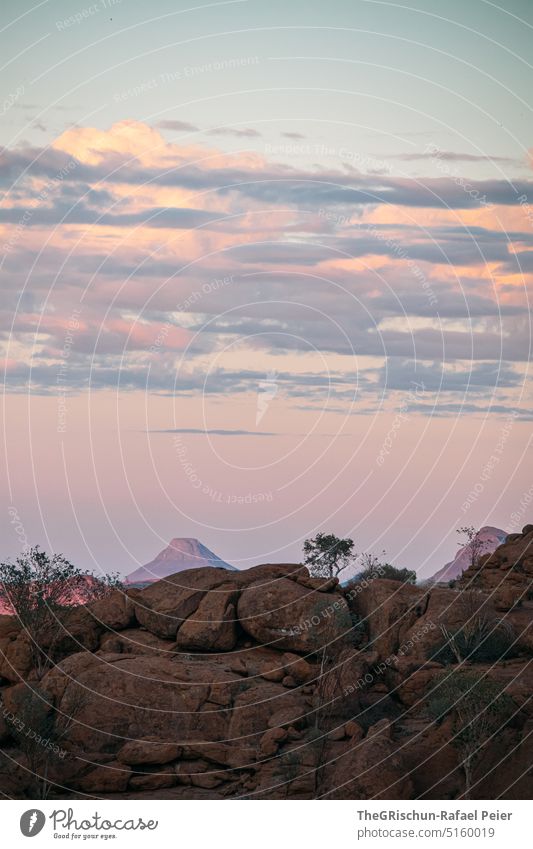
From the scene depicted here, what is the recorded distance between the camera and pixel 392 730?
6706 cm

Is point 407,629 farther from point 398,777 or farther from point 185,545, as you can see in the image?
point 185,545

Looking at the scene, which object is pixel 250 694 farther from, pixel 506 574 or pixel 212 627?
pixel 506 574

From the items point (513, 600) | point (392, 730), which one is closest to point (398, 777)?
point (392, 730)

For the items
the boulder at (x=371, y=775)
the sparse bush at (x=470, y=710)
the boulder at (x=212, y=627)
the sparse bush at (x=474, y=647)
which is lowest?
the boulder at (x=371, y=775)

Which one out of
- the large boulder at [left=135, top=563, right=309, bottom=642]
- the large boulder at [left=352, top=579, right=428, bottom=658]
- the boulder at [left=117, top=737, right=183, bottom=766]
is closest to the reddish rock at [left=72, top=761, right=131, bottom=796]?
the boulder at [left=117, top=737, right=183, bottom=766]

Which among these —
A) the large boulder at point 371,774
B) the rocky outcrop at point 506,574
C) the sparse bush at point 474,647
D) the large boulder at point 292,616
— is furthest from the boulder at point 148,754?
the rocky outcrop at point 506,574

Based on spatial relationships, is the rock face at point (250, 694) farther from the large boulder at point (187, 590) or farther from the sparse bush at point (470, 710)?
the sparse bush at point (470, 710)

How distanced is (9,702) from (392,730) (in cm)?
2290

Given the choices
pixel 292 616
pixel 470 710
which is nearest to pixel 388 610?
pixel 292 616

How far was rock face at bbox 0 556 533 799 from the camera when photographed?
213 ft

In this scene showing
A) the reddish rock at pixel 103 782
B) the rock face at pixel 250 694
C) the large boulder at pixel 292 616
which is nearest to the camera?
the rock face at pixel 250 694

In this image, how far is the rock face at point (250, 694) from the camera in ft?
213

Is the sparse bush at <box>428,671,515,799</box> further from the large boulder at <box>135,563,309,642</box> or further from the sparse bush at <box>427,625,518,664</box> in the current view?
the large boulder at <box>135,563,309,642</box>
